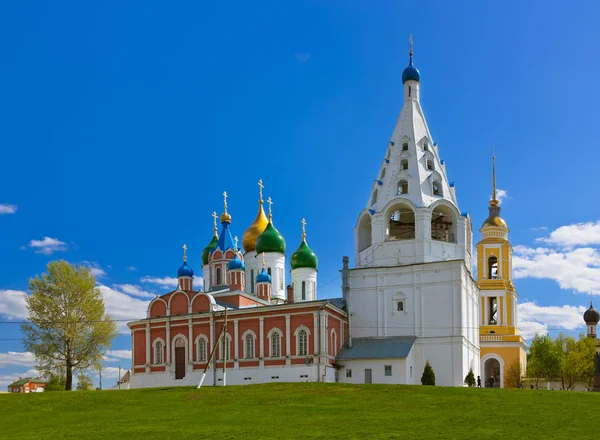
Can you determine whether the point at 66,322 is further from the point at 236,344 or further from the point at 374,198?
the point at 374,198

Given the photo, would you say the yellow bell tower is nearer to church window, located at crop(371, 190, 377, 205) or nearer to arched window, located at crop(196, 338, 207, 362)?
church window, located at crop(371, 190, 377, 205)

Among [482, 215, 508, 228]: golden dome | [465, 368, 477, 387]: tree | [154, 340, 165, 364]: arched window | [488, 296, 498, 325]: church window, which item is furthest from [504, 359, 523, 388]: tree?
[154, 340, 165, 364]: arched window

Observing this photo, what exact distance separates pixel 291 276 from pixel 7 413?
22769 millimetres

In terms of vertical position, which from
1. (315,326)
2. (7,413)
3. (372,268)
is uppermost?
(372,268)

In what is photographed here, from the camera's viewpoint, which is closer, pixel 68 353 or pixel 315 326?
pixel 315 326

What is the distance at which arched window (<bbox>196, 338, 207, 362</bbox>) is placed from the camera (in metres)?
39.2

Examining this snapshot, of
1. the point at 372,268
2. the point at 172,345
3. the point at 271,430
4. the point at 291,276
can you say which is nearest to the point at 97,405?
the point at 271,430

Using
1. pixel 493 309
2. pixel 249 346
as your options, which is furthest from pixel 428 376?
pixel 493 309

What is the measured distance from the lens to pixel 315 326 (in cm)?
3609

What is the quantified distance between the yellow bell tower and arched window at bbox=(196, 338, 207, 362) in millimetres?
21192

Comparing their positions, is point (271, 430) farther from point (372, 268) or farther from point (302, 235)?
point (302, 235)

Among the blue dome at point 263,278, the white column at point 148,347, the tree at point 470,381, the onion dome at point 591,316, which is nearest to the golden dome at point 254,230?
the blue dome at point 263,278

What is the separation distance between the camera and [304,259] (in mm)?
46875

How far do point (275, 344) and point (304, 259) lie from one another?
10.2 meters
